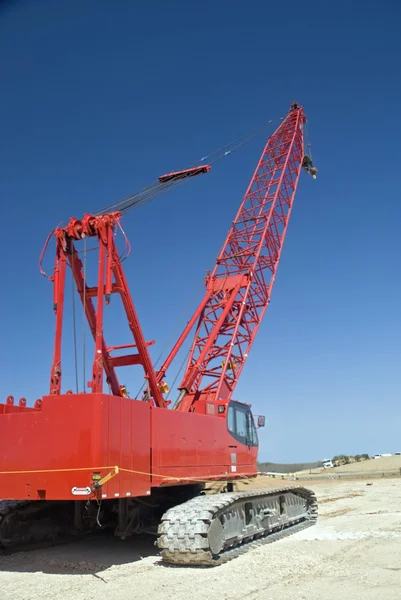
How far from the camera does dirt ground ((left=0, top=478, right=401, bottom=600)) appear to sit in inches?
326

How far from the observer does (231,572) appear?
9.86 meters

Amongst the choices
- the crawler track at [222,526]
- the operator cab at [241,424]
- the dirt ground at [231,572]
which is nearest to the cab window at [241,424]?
the operator cab at [241,424]

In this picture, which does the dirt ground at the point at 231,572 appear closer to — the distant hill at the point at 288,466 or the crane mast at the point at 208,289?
the crane mast at the point at 208,289

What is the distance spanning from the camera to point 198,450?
13.6m

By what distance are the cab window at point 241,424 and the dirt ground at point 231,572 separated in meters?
3.20

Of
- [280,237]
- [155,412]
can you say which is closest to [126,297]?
[155,412]

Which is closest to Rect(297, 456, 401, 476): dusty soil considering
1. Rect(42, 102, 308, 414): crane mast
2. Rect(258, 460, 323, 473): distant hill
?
Rect(258, 460, 323, 473): distant hill

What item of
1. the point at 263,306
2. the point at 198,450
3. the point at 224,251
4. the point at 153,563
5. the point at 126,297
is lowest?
the point at 153,563

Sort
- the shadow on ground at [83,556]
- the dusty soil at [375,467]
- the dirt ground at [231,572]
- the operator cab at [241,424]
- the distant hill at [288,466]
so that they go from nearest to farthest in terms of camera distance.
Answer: the dirt ground at [231,572]
the shadow on ground at [83,556]
the operator cab at [241,424]
the dusty soil at [375,467]
the distant hill at [288,466]

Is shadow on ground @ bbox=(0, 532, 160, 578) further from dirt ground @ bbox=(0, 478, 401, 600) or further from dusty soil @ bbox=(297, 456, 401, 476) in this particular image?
dusty soil @ bbox=(297, 456, 401, 476)

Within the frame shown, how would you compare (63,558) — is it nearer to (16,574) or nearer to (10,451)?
(16,574)

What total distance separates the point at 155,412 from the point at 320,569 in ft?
14.8

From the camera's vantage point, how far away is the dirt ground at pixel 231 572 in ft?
27.2

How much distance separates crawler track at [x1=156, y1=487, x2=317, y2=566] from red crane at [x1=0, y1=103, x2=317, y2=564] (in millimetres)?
22
